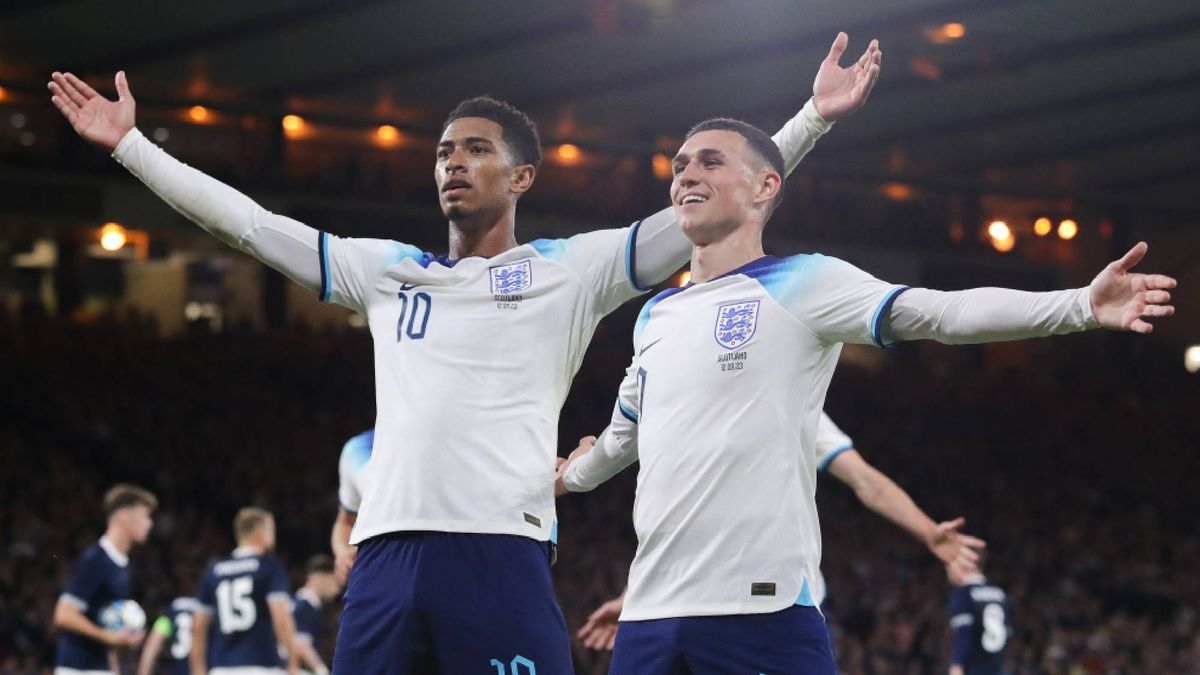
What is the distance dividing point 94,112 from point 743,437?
188 centimetres

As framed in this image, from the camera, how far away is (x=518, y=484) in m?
3.85

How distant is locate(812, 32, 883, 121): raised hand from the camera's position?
14.1ft

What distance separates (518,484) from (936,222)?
25.2 meters

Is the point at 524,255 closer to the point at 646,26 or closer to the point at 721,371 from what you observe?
the point at 721,371

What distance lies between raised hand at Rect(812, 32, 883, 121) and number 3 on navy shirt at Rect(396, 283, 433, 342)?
1215mm

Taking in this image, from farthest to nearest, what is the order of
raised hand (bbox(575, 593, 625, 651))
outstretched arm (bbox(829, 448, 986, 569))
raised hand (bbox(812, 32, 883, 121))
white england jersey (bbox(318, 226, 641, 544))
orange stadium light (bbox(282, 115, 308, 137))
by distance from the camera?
orange stadium light (bbox(282, 115, 308, 137)) → outstretched arm (bbox(829, 448, 986, 569)) → raised hand (bbox(575, 593, 625, 651)) → raised hand (bbox(812, 32, 883, 121)) → white england jersey (bbox(318, 226, 641, 544))

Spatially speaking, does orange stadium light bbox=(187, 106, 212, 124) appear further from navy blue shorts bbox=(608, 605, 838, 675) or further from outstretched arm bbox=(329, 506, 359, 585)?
navy blue shorts bbox=(608, 605, 838, 675)

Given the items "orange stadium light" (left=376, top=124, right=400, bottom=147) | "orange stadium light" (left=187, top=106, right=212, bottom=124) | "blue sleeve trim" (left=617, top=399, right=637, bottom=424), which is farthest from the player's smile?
"orange stadium light" (left=376, top=124, right=400, bottom=147)

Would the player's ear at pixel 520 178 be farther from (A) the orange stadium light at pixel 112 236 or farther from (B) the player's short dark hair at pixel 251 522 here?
(A) the orange stadium light at pixel 112 236

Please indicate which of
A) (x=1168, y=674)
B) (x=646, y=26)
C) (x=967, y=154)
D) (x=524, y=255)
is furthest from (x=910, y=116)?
(x=524, y=255)

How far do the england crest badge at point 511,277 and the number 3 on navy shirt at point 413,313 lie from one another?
175 millimetres

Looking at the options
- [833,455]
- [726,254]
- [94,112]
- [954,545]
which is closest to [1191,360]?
[833,455]

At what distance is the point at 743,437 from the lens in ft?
12.6

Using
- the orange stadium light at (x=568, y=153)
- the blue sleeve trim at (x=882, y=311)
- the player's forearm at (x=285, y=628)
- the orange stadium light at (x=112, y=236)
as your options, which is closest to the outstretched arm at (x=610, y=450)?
the blue sleeve trim at (x=882, y=311)
